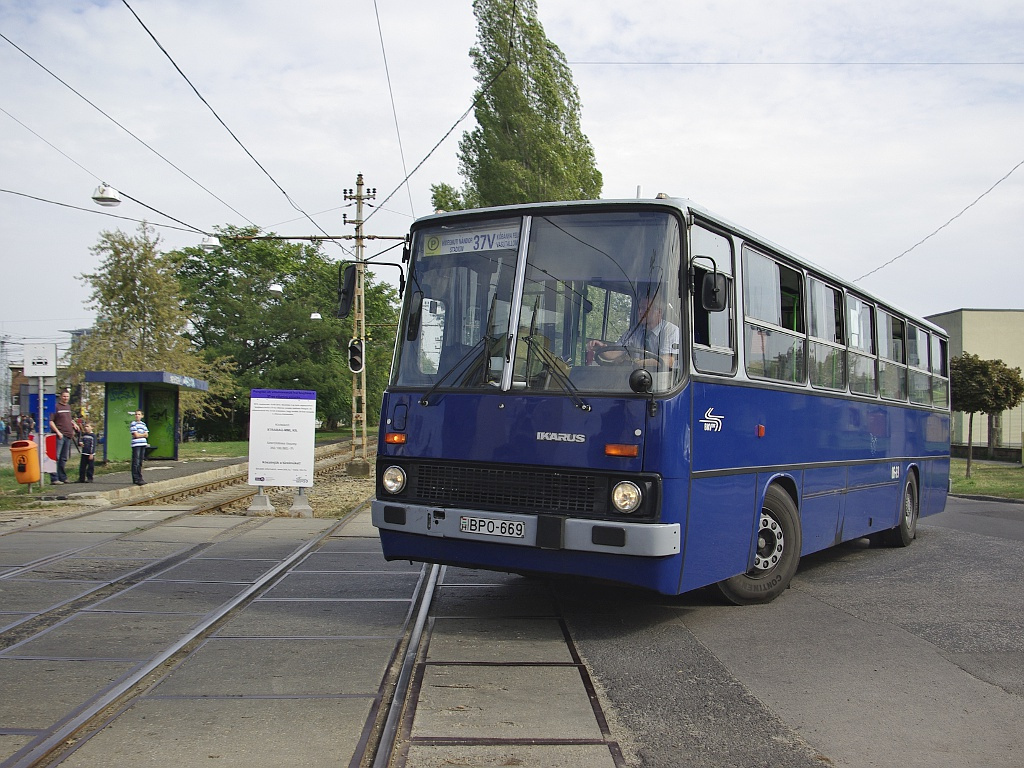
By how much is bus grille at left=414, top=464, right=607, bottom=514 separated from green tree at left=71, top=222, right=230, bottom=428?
32150mm

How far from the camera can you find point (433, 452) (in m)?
7.00

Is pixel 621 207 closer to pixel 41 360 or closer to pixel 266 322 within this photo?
pixel 41 360

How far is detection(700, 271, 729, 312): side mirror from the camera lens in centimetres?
651

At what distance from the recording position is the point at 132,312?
3694 centimetres

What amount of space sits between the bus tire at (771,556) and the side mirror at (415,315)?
303cm

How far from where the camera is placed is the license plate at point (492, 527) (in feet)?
21.4

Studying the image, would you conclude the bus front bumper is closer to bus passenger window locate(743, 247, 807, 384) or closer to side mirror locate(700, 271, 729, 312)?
side mirror locate(700, 271, 729, 312)

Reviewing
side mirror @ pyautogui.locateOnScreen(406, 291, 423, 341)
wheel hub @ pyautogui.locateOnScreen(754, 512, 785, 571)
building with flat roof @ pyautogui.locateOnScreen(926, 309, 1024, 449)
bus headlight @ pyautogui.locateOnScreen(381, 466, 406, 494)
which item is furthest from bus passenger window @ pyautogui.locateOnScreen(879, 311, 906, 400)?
building with flat roof @ pyautogui.locateOnScreen(926, 309, 1024, 449)

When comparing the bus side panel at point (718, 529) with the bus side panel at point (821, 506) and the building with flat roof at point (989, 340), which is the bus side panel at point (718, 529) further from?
the building with flat roof at point (989, 340)

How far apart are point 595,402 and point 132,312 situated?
111 ft

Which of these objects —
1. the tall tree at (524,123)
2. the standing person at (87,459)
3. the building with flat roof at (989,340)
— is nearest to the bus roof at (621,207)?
the standing person at (87,459)

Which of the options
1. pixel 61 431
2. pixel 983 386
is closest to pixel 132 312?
pixel 61 431

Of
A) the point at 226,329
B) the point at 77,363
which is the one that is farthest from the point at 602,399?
the point at 226,329

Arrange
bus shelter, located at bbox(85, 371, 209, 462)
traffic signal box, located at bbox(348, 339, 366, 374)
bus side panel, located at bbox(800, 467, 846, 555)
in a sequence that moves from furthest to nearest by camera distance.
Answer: bus shelter, located at bbox(85, 371, 209, 462)
traffic signal box, located at bbox(348, 339, 366, 374)
bus side panel, located at bbox(800, 467, 846, 555)
